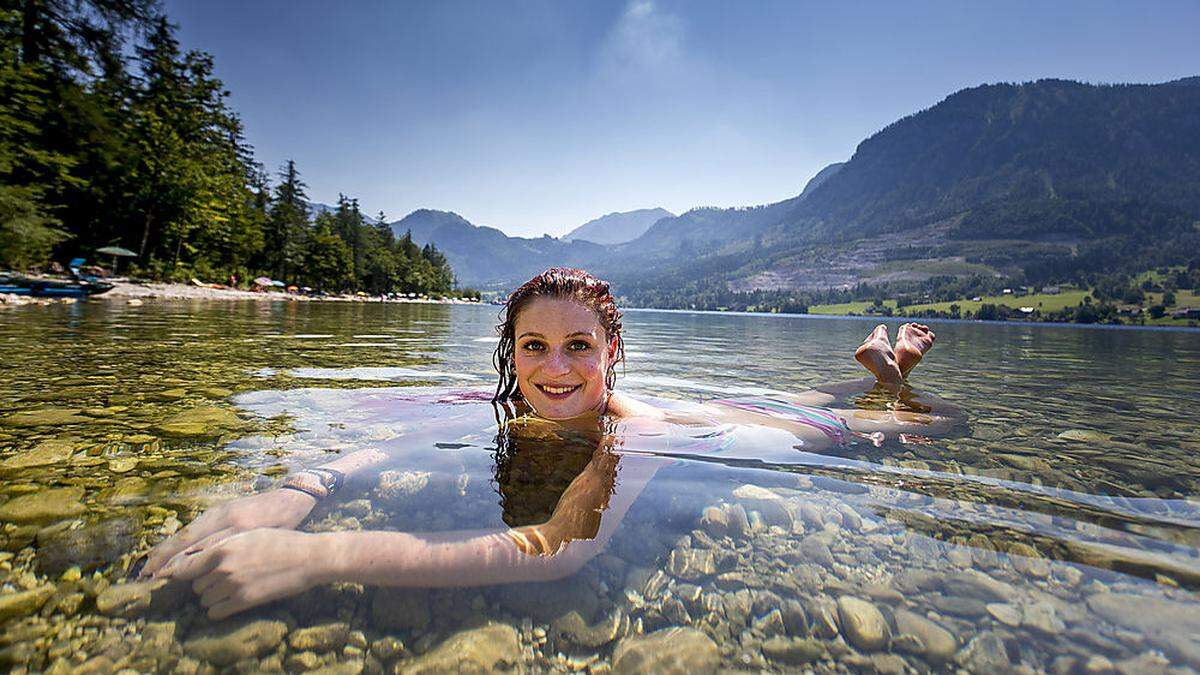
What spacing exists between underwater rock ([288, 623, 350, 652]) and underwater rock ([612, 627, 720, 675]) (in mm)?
802

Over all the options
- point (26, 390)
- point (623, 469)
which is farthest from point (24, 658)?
point (26, 390)

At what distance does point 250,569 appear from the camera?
66.2 inches

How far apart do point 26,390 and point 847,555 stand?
22.2ft

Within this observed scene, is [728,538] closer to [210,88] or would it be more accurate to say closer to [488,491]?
[488,491]

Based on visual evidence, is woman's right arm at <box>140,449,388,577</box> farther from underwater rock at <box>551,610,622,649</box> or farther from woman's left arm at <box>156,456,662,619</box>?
underwater rock at <box>551,610,622,649</box>

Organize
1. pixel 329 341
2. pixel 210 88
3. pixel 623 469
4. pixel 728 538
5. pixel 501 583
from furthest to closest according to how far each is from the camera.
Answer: pixel 210 88
pixel 329 341
pixel 623 469
pixel 728 538
pixel 501 583

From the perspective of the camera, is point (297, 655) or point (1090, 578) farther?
point (1090, 578)

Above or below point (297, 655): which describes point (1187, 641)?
above

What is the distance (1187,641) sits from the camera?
4.81 ft

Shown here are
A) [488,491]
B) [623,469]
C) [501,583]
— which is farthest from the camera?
[623,469]

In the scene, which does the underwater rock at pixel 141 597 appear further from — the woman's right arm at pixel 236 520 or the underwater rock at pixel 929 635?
the underwater rock at pixel 929 635

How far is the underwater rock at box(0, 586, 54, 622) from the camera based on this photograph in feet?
4.83

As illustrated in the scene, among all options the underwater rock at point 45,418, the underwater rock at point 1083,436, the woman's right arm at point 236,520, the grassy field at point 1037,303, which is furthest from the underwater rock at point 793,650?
the grassy field at point 1037,303

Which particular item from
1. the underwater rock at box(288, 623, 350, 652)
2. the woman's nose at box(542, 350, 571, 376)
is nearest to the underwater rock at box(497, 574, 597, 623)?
the underwater rock at box(288, 623, 350, 652)
